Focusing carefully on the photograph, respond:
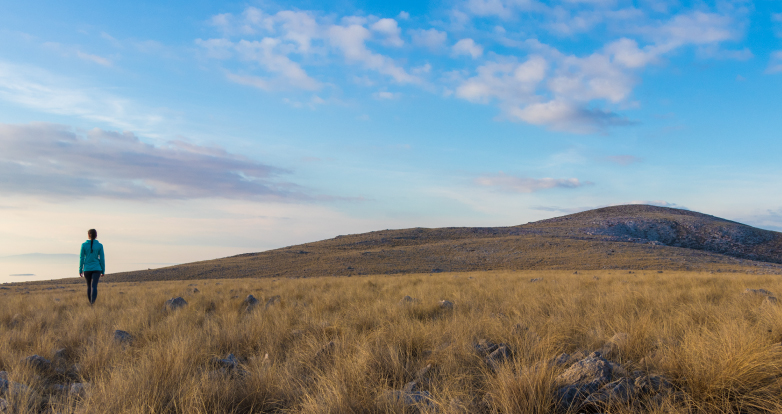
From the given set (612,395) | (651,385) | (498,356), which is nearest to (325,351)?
(498,356)

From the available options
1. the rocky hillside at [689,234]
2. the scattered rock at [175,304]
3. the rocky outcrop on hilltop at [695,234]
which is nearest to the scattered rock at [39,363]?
the scattered rock at [175,304]

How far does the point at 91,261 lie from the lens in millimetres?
11922

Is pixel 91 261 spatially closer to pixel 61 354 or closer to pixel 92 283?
pixel 92 283

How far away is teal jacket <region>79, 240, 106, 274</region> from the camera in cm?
1182

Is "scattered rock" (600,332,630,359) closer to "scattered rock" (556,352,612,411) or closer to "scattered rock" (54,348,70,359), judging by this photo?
"scattered rock" (556,352,612,411)

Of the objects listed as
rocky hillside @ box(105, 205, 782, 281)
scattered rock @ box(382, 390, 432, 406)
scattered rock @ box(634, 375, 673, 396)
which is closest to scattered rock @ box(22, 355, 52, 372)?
scattered rock @ box(382, 390, 432, 406)

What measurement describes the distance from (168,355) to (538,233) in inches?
2557

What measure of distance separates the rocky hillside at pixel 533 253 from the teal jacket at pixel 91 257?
26.0 metres

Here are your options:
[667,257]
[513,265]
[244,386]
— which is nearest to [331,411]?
[244,386]

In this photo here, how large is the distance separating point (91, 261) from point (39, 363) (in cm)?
878

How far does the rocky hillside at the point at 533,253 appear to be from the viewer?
39.9 metres

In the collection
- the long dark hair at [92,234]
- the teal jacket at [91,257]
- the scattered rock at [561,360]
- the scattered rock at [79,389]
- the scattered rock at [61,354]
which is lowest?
the scattered rock at [61,354]

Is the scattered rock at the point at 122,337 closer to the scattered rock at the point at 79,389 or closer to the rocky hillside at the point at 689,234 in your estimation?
the scattered rock at the point at 79,389

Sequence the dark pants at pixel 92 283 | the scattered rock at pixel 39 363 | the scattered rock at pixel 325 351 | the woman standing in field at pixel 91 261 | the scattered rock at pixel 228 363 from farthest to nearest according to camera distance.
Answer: the woman standing in field at pixel 91 261, the dark pants at pixel 92 283, the scattered rock at pixel 39 363, the scattered rock at pixel 325 351, the scattered rock at pixel 228 363
